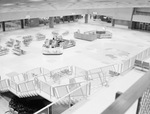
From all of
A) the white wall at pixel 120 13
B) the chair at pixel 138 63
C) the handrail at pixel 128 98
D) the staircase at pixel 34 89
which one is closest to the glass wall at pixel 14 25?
the white wall at pixel 120 13

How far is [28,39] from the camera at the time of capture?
19750 millimetres

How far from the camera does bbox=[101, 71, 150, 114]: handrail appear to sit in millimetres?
684

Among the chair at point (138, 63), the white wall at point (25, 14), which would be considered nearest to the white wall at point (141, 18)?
the white wall at point (25, 14)

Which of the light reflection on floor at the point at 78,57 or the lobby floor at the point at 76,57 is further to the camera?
the light reflection on floor at the point at 78,57

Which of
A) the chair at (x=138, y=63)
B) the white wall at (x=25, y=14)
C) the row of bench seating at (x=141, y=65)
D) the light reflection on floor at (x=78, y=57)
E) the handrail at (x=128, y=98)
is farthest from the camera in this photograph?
the white wall at (x=25, y=14)

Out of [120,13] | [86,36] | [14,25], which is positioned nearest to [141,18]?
[120,13]

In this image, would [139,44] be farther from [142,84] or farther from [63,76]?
[142,84]

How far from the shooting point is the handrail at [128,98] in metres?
0.68

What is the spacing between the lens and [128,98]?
A: 738 millimetres

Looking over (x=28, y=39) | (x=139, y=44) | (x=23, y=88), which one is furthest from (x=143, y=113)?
(x=139, y=44)

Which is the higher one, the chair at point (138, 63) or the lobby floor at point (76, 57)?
the chair at point (138, 63)

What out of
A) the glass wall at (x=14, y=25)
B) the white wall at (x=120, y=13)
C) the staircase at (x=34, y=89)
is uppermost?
the white wall at (x=120, y=13)

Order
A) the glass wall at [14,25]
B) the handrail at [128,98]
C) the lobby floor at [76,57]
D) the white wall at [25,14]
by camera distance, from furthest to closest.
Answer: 1. the glass wall at [14,25]
2. the white wall at [25,14]
3. the lobby floor at [76,57]
4. the handrail at [128,98]

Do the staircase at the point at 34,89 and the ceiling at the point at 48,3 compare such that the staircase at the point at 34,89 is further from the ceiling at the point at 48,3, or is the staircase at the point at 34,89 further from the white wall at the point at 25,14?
the white wall at the point at 25,14
